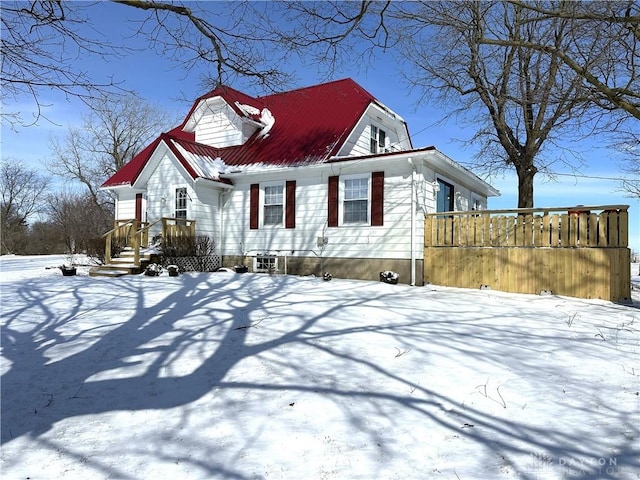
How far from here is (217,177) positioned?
46.1ft

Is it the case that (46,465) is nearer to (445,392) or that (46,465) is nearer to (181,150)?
(445,392)

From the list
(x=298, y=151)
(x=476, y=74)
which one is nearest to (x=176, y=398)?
(x=298, y=151)

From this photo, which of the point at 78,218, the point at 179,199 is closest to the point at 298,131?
the point at 179,199

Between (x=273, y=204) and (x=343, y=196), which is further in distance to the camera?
(x=273, y=204)

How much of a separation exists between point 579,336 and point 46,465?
20.4ft

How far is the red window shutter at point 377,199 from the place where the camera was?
38.2 ft

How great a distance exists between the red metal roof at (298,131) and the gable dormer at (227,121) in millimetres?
171

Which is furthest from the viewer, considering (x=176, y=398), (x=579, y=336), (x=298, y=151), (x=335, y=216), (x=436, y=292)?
(x=298, y=151)

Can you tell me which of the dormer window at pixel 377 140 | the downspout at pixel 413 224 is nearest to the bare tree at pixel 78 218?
the dormer window at pixel 377 140

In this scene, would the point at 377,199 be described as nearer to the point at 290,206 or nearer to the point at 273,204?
the point at 290,206

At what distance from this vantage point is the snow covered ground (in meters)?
2.71

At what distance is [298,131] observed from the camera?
48.4ft

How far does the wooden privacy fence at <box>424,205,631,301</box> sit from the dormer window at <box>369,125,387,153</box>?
16.0ft

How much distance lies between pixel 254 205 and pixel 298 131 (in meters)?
3.30
